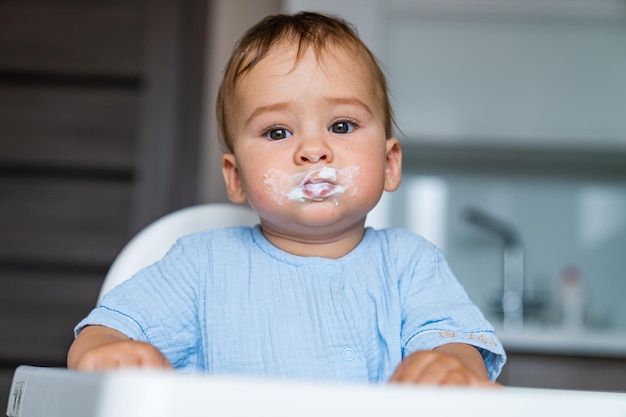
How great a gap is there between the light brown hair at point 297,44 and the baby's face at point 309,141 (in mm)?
13

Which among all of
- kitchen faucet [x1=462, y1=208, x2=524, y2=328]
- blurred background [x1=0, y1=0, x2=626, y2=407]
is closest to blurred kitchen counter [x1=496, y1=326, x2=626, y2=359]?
blurred background [x1=0, y1=0, x2=626, y2=407]

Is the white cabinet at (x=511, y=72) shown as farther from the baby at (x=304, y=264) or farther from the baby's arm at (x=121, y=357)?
the baby's arm at (x=121, y=357)

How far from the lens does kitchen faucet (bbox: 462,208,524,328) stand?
8.47 ft

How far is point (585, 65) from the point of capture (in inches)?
94.8

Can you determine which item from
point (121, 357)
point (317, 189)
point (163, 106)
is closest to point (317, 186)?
point (317, 189)

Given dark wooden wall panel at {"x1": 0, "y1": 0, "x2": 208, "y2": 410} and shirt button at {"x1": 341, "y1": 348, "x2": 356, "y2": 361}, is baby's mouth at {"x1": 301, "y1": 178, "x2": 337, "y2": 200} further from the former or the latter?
dark wooden wall panel at {"x1": 0, "y1": 0, "x2": 208, "y2": 410}

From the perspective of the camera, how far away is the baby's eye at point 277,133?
35.1 inches

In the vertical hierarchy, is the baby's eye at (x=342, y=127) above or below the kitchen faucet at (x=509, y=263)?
above

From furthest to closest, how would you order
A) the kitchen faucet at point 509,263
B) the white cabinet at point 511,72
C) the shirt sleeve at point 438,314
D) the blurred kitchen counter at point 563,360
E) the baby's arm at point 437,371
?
1. the kitchen faucet at point 509,263
2. the white cabinet at point 511,72
3. the blurred kitchen counter at point 563,360
4. the shirt sleeve at point 438,314
5. the baby's arm at point 437,371

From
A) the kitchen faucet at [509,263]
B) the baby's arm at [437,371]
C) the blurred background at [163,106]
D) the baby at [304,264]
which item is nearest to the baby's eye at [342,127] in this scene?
the baby at [304,264]

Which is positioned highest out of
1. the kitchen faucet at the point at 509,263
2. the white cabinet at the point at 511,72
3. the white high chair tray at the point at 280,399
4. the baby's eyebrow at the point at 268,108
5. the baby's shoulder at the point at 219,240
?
the white cabinet at the point at 511,72

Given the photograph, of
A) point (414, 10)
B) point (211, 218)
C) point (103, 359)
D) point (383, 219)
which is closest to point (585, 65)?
point (414, 10)

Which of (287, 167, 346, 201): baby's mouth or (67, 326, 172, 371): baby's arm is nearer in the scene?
(67, 326, 172, 371): baby's arm

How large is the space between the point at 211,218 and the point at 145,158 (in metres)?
1.34
